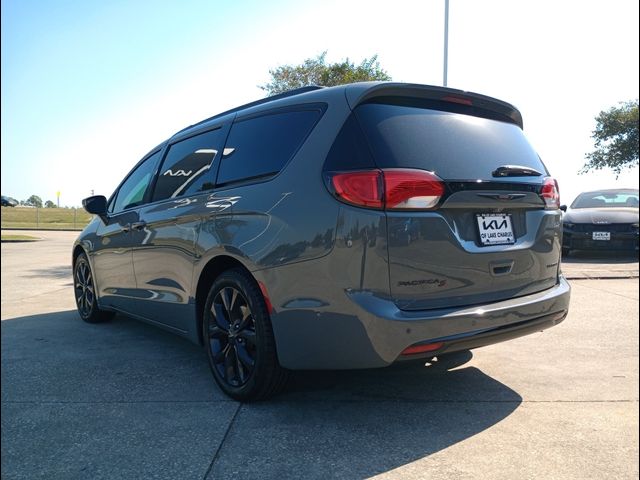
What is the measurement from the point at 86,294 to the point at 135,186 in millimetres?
1588

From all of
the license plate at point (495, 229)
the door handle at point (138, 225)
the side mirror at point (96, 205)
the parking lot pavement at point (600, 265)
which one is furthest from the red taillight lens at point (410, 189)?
the parking lot pavement at point (600, 265)

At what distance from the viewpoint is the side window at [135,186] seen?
4.35m

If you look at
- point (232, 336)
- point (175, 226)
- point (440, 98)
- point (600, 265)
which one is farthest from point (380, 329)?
point (600, 265)

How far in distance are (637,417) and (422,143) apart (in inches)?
74.3

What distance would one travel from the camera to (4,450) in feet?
8.13

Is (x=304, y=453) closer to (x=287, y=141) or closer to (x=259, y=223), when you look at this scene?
(x=259, y=223)

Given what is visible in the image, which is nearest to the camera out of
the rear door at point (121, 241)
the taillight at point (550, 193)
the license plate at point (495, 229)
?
the license plate at point (495, 229)

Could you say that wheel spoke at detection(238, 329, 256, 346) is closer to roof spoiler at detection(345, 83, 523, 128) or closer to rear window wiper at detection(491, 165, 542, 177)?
roof spoiler at detection(345, 83, 523, 128)

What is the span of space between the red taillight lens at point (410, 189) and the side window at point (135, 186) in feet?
8.58

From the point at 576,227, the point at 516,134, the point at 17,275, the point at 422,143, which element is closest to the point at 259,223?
the point at 422,143

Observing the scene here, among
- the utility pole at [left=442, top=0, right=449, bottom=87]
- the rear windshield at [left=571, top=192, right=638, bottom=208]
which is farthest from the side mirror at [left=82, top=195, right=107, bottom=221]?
the rear windshield at [left=571, top=192, right=638, bottom=208]

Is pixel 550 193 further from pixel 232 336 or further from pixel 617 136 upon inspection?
pixel 617 136

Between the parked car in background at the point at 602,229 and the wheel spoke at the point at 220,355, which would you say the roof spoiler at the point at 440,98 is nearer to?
the wheel spoke at the point at 220,355

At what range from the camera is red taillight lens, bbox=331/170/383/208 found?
236cm
